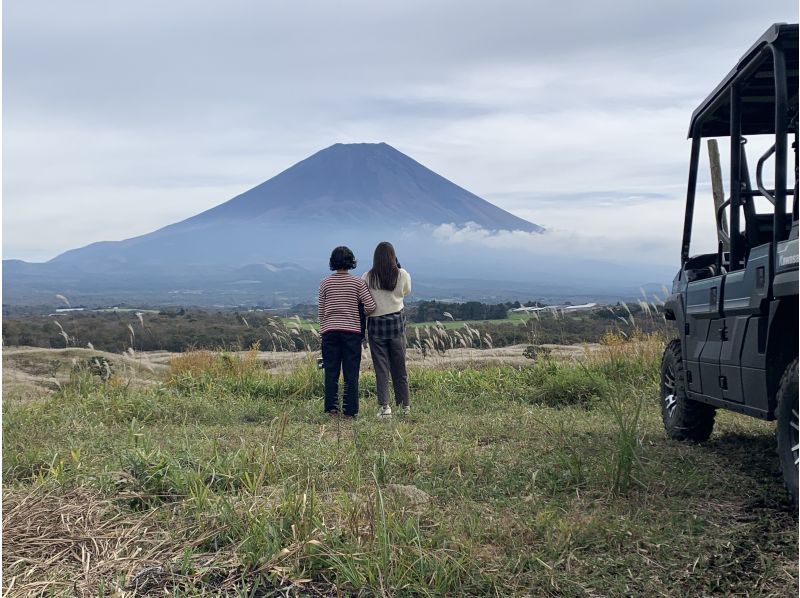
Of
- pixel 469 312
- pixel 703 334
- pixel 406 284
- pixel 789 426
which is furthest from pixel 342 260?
pixel 469 312

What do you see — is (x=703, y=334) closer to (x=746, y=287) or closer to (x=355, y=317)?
(x=746, y=287)

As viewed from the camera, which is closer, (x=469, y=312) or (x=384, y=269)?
(x=384, y=269)

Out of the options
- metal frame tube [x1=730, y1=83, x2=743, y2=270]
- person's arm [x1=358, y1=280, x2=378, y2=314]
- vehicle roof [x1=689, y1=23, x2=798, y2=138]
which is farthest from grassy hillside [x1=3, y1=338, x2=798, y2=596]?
vehicle roof [x1=689, y1=23, x2=798, y2=138]

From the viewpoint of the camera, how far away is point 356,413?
28.3ft

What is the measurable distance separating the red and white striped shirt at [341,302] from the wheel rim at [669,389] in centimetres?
310

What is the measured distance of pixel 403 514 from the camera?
158 inches

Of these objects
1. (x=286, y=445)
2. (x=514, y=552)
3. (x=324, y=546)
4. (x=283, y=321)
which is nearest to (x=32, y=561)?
(x=324, y=546)

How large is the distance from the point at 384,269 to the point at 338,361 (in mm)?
1064

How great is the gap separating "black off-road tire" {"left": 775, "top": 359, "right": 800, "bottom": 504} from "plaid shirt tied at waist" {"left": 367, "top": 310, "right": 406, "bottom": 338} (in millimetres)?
5019

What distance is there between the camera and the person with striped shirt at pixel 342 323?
8664 mm

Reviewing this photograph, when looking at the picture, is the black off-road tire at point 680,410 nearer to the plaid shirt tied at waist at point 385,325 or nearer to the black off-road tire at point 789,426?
the black off-road tire at point 789,426

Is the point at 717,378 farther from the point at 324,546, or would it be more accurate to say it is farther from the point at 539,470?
the point at 324,546

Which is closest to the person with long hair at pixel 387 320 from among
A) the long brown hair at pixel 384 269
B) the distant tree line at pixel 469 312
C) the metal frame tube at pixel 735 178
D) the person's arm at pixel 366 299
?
the long brown hair at pixel 384 269

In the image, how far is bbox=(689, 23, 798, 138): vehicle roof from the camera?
4.81 metres
